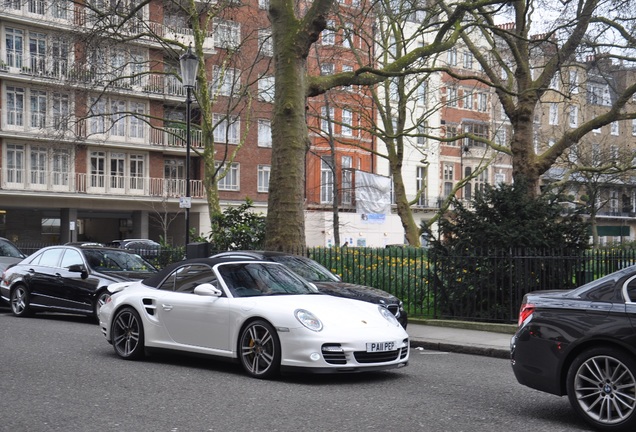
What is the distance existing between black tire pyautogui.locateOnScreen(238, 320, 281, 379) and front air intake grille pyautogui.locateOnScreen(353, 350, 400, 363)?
0.93m

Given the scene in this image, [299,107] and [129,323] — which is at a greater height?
[299,107]

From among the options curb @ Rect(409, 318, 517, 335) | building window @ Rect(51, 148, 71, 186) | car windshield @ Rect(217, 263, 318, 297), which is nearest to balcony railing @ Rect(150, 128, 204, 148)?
building window @ Rect(51, 148, 71, 186)

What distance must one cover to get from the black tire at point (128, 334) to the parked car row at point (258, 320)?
0.01m

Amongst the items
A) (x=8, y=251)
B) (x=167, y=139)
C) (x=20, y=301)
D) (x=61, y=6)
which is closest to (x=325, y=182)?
(x=167, y=139)

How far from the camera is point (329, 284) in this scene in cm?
1347

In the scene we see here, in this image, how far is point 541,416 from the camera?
801cm

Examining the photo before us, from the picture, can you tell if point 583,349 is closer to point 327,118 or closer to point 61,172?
point 327,118

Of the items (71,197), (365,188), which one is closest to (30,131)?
(71,197)

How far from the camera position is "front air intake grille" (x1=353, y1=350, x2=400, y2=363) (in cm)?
945

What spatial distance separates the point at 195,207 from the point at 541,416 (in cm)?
4746

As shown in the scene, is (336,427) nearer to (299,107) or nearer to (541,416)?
(541,416)

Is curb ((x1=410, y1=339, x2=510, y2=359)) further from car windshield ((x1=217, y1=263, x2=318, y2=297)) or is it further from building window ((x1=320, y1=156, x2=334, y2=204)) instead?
building window ((x1=320, y1=156, x2=334, y2=204))

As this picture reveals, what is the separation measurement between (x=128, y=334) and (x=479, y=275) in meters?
7.61

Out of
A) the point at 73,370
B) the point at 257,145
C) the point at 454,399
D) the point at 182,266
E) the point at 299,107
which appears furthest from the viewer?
the point at 257,145
